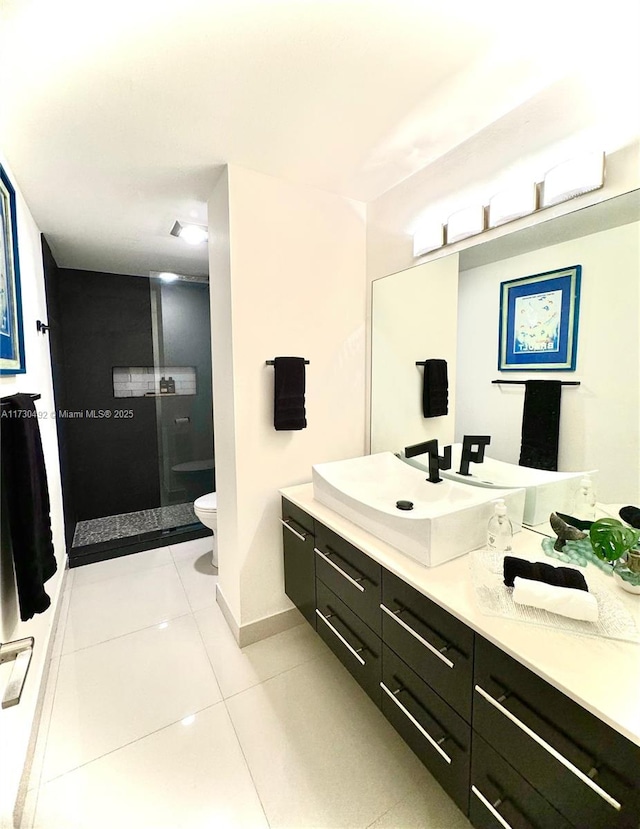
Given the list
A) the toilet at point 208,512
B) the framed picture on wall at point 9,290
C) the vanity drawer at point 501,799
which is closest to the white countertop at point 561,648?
the vanity drawer at point 501,799

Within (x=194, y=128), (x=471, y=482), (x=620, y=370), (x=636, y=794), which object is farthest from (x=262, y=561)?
(x=194, y=128)

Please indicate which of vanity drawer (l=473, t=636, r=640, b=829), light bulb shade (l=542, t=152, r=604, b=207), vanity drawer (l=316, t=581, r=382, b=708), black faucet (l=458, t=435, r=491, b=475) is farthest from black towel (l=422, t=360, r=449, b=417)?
vanity drawer (l=473, t=636, r=640, b=829)

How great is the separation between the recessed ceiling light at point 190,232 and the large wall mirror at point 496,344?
120 cm

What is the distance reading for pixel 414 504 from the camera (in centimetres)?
173

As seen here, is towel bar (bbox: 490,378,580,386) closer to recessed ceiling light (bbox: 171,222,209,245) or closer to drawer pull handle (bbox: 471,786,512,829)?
drawer pull handle (bbox: 471,786,512,829)

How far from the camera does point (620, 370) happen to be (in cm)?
118

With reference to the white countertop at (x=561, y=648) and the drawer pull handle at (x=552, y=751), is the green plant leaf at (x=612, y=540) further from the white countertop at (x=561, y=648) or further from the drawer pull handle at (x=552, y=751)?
the drawer pull handle at (x=552, y=751)

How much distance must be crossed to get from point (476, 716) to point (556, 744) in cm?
22

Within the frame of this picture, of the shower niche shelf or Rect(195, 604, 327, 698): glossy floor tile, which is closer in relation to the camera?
Rect(195, 604, 327, 698): glossy floor tile

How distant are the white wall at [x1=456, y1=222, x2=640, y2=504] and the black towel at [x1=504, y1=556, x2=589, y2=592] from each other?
386mm

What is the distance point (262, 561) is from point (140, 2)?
83.8 inches

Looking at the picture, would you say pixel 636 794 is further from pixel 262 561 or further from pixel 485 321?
pixel 262 561

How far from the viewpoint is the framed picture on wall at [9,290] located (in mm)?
1346

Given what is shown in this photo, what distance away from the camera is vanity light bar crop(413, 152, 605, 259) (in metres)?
1.17
